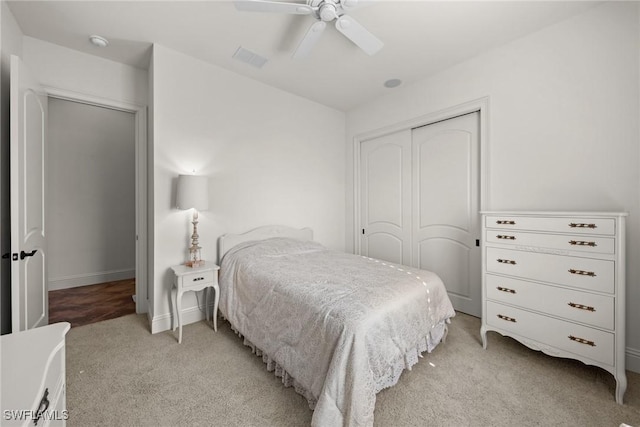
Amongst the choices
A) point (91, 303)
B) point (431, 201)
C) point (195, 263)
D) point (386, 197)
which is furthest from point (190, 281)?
point (431, 201)

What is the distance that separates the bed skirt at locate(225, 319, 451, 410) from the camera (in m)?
1.58

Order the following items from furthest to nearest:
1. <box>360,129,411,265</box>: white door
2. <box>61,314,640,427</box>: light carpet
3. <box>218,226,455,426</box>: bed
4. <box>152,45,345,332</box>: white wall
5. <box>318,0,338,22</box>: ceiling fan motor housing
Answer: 1. <box>360,129,411,265</box>: white door
2. <box>152,45,345,332</box>: white wall
3. <box>318,0,338,22</box>: ceiling fan motor housing
4. <box>61,314,640,427</box>: light carpet
5. <box>218,226,455,426</box>: bed

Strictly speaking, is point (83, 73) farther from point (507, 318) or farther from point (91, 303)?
point (507, 318)

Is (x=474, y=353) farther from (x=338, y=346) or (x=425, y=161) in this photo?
(x=425, y=161)

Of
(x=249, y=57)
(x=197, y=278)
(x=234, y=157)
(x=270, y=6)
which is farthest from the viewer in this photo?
(x=234, y=157)

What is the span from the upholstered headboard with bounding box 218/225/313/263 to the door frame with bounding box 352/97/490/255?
2.91 feet

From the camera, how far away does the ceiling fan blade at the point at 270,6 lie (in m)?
1.66

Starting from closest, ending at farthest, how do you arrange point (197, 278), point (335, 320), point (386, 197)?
→ point (335, 320) → point (197, 278) → point (386, 197)

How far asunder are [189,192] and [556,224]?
2954 mm

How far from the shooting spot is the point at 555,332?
1872mm

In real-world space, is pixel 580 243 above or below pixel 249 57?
below

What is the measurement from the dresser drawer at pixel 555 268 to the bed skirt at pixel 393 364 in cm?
66

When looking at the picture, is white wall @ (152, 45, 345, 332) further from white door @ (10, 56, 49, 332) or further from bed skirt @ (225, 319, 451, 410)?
bed skirt @ (225, 319, 451, 410)

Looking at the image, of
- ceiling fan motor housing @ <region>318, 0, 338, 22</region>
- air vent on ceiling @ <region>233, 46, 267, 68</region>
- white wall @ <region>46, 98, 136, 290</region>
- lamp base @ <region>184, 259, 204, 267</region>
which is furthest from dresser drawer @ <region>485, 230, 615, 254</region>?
white wall @ <region>46, 98, 136, 290</region>
